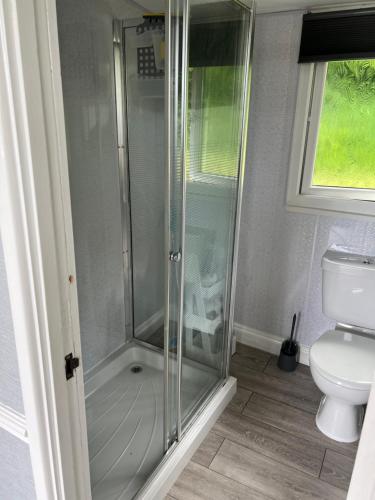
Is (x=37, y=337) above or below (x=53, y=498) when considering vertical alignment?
above

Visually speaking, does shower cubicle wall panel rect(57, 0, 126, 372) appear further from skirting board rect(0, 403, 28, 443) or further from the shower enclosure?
skirting board rect(0, 403, 28, 443)

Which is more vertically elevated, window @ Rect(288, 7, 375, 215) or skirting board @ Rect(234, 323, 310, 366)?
window @ Rect(288, 7, 375, 215)

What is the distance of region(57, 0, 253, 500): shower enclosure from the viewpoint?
1501 millimetres

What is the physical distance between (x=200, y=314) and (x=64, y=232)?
1248 mm

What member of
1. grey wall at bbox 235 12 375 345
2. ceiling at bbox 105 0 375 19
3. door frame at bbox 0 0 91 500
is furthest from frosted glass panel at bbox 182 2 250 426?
door frame at bbox 0 0 91 500

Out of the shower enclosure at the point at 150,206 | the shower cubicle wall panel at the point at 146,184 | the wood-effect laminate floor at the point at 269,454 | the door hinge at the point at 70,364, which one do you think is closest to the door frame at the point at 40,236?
the door hinge at the point at 70,364

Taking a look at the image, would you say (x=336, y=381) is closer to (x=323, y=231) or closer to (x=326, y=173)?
(x=323, y=231)

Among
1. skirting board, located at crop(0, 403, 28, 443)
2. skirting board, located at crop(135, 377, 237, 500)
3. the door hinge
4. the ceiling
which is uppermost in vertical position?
the ceiling

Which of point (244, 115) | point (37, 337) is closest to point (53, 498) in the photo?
point (37, 337)

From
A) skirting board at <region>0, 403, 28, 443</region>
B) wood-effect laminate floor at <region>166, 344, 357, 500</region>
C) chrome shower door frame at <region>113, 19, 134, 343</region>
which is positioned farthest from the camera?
chrome shower door frame at <region>113, 19, 134, 343</region>

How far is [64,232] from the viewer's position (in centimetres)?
78

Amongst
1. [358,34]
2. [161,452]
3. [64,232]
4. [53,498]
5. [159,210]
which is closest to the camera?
[64,232]

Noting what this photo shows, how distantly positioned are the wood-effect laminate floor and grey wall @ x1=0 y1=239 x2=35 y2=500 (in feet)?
2.71

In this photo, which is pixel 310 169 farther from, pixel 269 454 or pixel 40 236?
pixel 40 236
